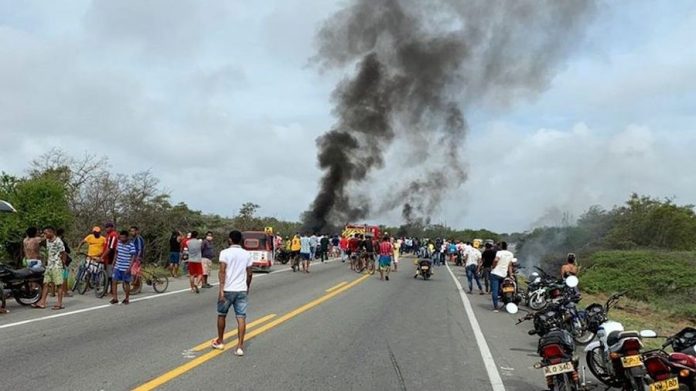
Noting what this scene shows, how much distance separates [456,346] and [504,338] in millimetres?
1547

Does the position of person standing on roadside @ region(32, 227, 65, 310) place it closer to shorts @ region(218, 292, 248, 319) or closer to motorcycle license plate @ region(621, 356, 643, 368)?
shorts @ region(218, 292, 248, 319)

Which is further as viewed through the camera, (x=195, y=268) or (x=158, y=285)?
(x=195, y=268)

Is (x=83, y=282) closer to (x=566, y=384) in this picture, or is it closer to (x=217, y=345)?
(x=217, y=345)

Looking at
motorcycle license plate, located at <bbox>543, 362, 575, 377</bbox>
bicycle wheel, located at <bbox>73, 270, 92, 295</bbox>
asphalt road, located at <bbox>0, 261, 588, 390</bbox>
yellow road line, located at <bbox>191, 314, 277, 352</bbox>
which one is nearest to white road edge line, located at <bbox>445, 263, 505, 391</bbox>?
asphalt road, located at <bbox>0, 261, 588, 390</bbox>

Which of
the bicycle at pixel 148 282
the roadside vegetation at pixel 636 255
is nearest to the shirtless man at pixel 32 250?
the bicycle at pixel 148 282

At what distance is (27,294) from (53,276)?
0.71 metres

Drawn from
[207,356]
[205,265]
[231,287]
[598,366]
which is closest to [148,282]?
[205,265]

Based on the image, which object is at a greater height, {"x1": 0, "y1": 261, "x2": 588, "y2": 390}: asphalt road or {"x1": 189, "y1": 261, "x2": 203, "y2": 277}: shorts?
{"x1": 189, "y1": 261, "x2": 203, "y2": 277}: shorts

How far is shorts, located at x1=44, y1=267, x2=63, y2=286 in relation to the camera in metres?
11.8

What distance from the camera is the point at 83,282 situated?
1433cm

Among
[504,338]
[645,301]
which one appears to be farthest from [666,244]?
[504,338]

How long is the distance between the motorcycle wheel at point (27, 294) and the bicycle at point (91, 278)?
182cm

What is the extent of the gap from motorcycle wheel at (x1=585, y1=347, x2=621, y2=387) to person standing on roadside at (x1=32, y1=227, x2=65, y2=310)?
9.90m

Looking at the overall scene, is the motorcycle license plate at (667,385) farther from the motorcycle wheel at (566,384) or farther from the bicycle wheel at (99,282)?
the bicycle wheel at (99,282)
